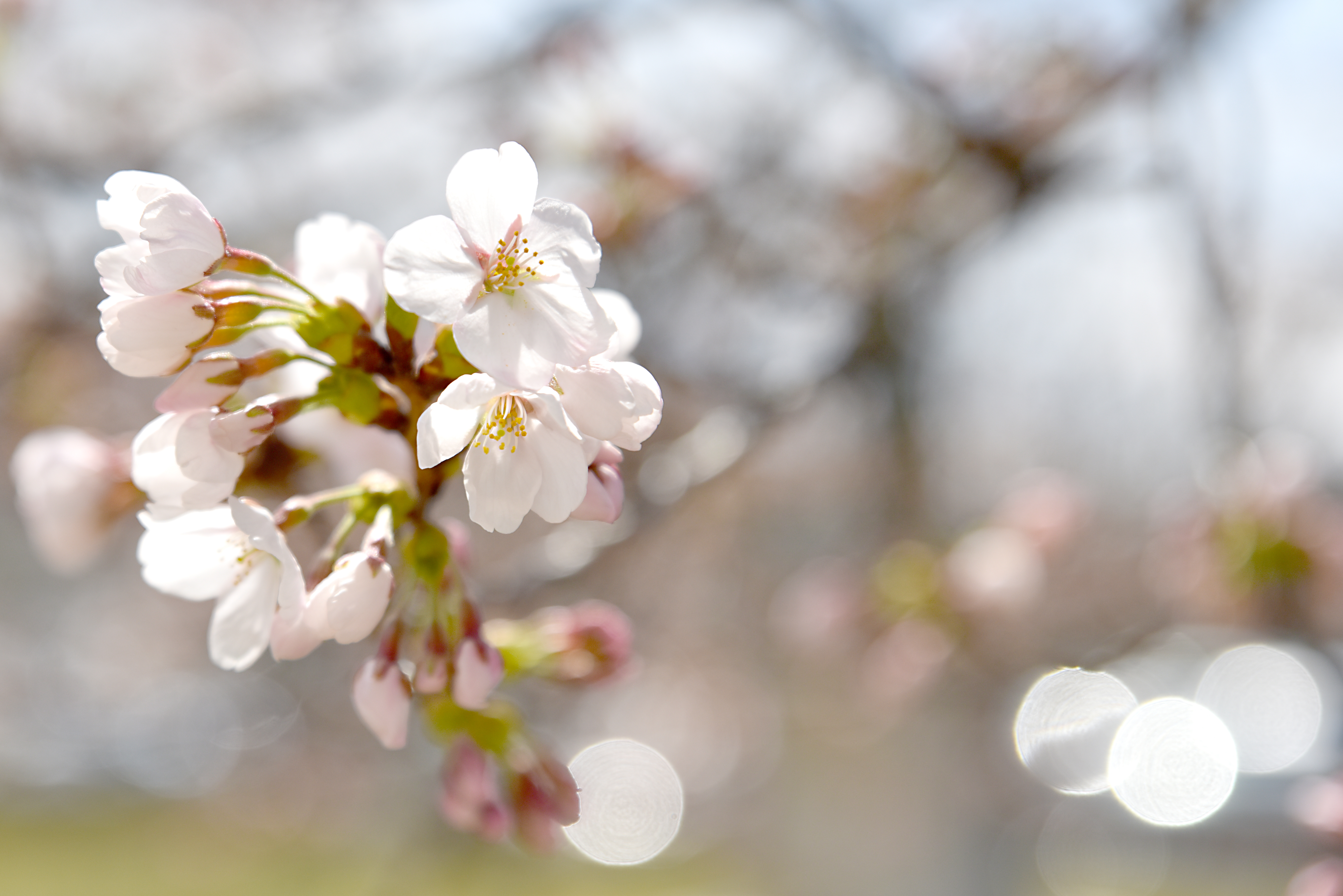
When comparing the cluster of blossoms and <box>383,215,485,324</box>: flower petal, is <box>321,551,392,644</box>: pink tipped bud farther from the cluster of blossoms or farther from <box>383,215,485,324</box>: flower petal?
<box>383,215,485,324</box>: flower petal

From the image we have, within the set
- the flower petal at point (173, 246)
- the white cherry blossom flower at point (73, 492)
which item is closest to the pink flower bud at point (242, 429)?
the flower petal at point (173, 246)

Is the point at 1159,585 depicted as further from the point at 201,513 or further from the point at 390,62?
the point at 390,62

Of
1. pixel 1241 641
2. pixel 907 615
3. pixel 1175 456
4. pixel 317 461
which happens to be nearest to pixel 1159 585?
pixel 1241 641

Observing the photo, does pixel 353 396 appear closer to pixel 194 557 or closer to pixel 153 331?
pixel 153 331

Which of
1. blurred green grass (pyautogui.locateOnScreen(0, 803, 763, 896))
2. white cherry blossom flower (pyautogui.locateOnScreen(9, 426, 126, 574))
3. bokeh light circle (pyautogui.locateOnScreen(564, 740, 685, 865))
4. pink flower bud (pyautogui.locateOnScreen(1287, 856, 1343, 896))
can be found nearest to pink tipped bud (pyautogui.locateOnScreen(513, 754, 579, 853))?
white cherry blossom flower (pyautogui.locateOnScreen(9, 426, 126, 574))

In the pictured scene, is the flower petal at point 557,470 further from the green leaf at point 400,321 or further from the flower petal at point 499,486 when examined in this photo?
the green leaf at point 400,321

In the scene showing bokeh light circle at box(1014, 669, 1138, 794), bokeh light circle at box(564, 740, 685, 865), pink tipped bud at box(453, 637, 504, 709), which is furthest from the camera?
bokeh light circle at box(564, 740, 685, 865)

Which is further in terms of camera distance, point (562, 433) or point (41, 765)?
point (41, 765)
